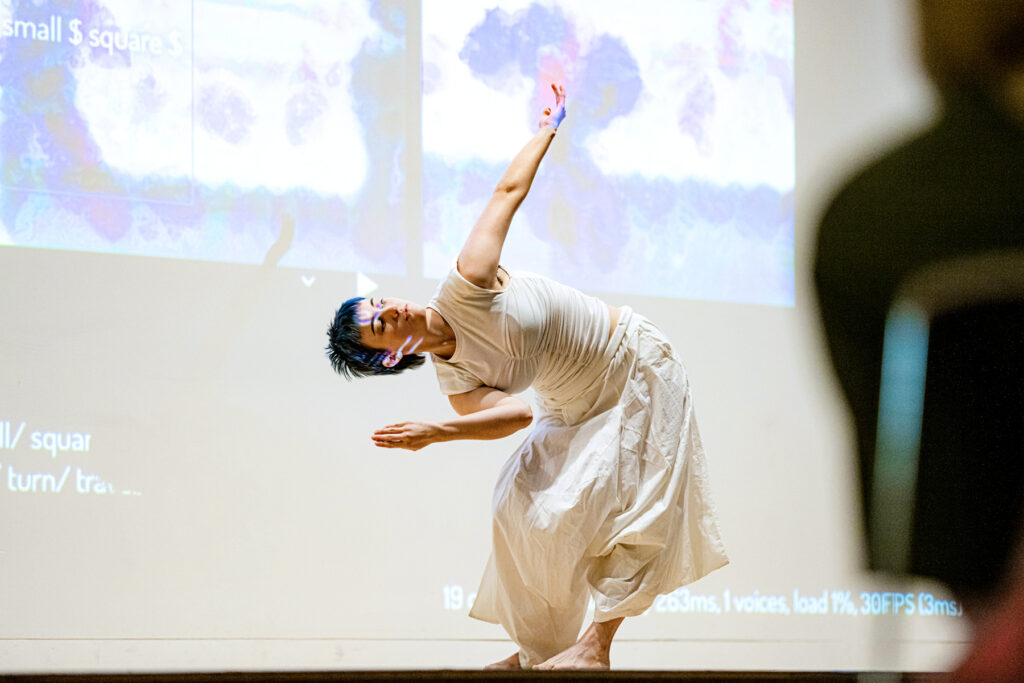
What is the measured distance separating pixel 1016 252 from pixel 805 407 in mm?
3565

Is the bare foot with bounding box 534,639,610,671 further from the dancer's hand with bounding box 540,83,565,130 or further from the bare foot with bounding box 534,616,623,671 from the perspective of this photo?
the dancer's hand with bounding box 540,83,565,130

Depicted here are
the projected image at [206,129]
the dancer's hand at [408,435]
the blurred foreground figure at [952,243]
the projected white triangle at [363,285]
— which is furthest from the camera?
the projected white triangle at [363,285]

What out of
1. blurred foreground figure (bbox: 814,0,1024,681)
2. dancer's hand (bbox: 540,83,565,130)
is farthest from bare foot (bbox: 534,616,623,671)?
blurred foreground figure (bbox: 814,0,1024,681)

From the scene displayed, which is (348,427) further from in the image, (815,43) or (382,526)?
(815,43)

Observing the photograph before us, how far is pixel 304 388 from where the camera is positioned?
3.28 metres

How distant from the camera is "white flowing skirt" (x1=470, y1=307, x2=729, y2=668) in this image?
254cm

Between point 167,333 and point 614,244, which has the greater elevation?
point 614,244

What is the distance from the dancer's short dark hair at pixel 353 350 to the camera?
2531mm

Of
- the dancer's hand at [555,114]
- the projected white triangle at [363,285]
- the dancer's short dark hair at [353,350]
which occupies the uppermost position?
the dancer's hand at [555,114]

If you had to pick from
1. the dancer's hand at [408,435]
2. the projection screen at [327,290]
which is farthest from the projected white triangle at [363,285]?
the dancer's hand at [408,435]

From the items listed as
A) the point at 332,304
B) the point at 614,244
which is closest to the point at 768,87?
the point at 614,244

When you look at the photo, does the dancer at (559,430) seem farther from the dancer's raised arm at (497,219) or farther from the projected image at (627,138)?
the projected image at (627,138)

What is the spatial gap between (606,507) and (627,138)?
1.54m

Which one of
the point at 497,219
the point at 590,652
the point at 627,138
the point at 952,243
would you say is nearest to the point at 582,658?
the point at 590,652
